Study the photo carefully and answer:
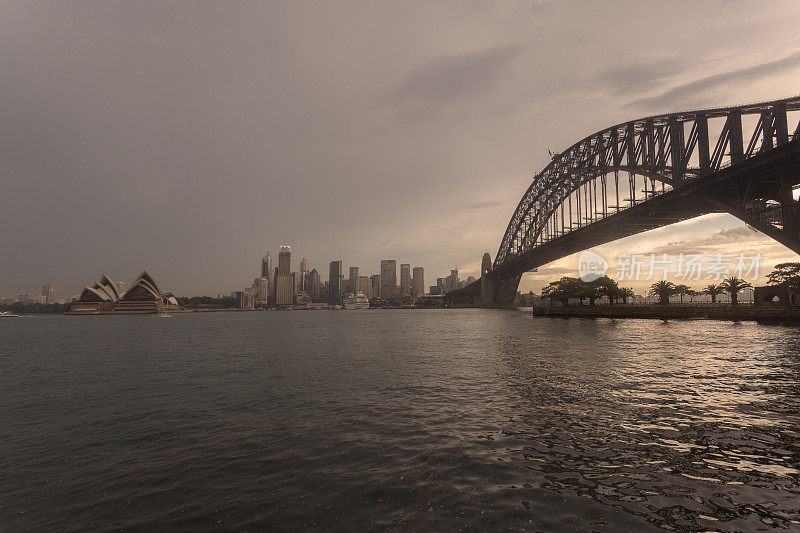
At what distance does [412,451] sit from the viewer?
37.3ft

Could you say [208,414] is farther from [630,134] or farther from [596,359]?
[630,134]

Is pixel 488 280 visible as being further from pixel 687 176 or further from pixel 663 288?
pixel 687 176

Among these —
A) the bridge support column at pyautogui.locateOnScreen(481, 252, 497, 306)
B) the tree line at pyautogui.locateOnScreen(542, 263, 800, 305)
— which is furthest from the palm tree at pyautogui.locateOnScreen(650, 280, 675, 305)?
the bridge support column at pyautogui.locateOnScreen(481, 252, 497, 306)

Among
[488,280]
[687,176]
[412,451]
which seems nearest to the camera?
[412,451]

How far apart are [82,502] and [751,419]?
70.5 feet

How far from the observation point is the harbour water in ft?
25.8

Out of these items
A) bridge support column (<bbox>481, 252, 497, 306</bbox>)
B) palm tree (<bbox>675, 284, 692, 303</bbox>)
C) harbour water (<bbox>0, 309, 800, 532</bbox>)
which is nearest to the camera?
harbour water (<bbox>0, 309, 800, 532</bbox>)

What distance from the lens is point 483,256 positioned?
7869 inches

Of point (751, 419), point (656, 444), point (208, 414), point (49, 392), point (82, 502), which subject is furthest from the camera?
point (49, 392)

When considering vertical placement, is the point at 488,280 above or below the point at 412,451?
above

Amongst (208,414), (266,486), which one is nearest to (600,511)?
(266,486)

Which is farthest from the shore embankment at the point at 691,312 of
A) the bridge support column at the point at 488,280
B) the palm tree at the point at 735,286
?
the bridge support column at the point at 488,280

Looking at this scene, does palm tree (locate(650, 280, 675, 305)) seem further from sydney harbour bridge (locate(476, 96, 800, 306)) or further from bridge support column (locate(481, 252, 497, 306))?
bridge support column (locate(481, 252, 497, 306))

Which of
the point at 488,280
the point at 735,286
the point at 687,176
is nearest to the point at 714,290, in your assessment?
the point at 735,286
